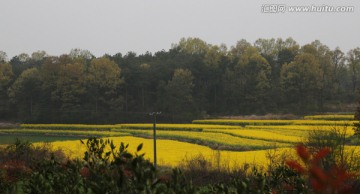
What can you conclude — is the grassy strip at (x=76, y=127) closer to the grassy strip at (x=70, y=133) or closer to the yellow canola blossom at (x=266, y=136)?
the grassy strip at (x=70, y=133)

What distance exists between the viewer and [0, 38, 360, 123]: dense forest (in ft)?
202

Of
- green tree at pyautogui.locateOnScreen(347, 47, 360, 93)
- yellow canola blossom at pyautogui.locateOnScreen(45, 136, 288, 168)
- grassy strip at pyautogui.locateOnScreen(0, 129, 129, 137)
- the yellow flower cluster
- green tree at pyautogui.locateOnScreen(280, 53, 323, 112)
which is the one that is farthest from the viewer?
green tree at pyautogui.locateOnScreen(347, 47, 360, 93)

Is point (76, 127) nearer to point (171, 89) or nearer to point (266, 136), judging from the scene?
point (171, 89)

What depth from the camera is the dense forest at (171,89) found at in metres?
61.7

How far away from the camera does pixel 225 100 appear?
6719 centimetres

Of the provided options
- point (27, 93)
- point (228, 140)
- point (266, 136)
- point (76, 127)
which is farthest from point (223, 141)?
point (27, 93)

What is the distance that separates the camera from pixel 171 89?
2447 inches

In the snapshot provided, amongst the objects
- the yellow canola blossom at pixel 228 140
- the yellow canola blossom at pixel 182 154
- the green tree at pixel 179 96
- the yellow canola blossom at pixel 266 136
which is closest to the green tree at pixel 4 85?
the green tree at pixel 179 96

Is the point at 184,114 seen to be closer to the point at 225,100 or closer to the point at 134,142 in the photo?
the point at 225,100

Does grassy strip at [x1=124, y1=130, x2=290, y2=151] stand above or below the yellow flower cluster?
below

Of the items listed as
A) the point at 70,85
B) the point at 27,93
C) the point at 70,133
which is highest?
the point at 70,85

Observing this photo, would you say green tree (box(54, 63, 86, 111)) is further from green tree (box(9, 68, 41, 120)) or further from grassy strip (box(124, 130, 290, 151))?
grassy strip (box(124, 130, 290, 151))

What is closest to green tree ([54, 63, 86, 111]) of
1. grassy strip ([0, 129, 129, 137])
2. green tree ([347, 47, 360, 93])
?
grassy strip ([0, 129, 129, 137])

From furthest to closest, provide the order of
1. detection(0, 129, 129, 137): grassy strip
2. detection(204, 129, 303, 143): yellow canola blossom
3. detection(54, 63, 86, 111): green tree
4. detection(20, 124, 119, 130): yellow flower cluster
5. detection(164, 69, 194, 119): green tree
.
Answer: detection(54, 63, 86, 111): green tree < detection(164, 69, 194, 119): green tree < detection(20, 124, 119, 130): yellow flower cluster < detection(0, 129, 129, 137): grassy strip < detection(204, 129, 303, 143): yellow canola blossom
